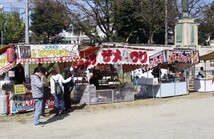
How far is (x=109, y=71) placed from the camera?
18.6m

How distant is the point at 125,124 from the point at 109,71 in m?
7.46

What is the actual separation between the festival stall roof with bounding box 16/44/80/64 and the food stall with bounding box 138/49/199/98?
13.6 ft

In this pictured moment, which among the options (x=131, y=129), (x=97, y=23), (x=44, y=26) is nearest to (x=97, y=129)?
(x=131, y=129)

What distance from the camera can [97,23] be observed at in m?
50.8

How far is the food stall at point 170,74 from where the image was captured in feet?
59.1

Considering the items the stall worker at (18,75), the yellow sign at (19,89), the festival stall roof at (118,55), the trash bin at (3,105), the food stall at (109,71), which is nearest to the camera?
the trash bin at (3,105)

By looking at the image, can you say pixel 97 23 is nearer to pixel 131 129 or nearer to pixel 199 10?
pixel 199 10

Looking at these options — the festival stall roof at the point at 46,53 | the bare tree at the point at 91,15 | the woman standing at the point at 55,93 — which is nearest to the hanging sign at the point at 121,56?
the festival stall roof at the point at 46,53

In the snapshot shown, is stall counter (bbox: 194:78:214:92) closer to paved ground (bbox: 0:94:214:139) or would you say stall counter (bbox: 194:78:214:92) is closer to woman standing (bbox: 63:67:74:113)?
paved ground (bbox: 0:94:214:139)

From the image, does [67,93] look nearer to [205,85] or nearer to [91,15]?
[205,85]

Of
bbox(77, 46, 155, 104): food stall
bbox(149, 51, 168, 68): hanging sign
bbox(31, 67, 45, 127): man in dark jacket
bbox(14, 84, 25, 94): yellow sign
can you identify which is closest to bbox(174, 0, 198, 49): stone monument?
bbox(149, 51, 168, 68): hanging sign

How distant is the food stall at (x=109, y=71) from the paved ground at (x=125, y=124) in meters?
0.84

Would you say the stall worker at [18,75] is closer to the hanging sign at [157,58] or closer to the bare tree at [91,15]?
the hanging sign at [157,58]

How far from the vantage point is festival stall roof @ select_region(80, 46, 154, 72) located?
15422mm
